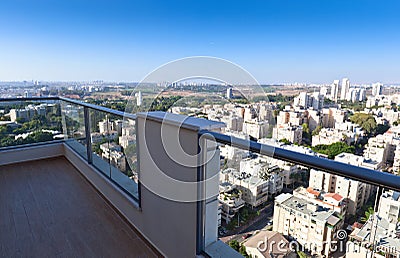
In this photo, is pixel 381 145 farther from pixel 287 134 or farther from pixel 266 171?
pixel 266 171

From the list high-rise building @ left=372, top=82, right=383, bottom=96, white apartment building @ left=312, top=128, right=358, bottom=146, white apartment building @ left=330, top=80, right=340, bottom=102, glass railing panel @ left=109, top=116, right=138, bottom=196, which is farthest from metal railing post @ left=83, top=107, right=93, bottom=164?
high-rise building @ left=372, top=82, right=383, bottom=96

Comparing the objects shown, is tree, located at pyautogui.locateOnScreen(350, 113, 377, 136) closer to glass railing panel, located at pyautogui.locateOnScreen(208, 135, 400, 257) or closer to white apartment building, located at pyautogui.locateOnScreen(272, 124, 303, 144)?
white apartment building, located at pyautogui.locateOnScreen(272, 124, 303, 144)

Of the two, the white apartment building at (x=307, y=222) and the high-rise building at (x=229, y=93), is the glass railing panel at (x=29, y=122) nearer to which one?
the high-rise building at (x=229, y=93)

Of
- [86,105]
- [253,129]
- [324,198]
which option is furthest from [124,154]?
[324,198]

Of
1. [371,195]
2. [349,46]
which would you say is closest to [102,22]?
[371,195]

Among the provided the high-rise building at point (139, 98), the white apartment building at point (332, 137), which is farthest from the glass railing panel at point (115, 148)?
the white apartment building at point (332, 137)
